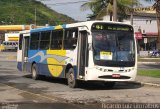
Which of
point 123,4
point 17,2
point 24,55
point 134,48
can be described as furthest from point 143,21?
point 17,2

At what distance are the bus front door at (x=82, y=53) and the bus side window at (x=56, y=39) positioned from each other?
234cm

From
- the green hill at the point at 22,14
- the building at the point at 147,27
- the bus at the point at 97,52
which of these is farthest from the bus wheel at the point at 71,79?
the green hill at the point at 22,14

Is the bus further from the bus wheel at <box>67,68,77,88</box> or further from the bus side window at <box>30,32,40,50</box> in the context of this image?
the bus side window at <box>30,32,40,50</box>

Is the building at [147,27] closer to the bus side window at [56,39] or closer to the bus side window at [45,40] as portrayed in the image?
the bus side window at [45,40]

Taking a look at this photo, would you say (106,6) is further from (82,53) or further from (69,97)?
(69,97)

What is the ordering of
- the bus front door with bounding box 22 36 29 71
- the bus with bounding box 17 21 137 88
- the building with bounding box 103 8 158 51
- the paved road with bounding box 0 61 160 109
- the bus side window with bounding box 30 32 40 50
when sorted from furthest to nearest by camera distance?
the building with bounding box 103 8 158 51, the bus front door with bounding box 22 36 29 71, the bus side window with bounding box 30 32 40 50, the bus with bounding box 17 21 137 88, the paved road with bounding box 0 61 160 109

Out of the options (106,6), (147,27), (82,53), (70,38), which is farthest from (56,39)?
(147,27)

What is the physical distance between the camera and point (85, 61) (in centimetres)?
1967

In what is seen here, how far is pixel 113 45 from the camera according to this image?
19.6 m

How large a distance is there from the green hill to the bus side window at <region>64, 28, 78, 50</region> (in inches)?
4934

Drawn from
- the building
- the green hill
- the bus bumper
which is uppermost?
the green hill

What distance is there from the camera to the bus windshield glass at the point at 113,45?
763 inches

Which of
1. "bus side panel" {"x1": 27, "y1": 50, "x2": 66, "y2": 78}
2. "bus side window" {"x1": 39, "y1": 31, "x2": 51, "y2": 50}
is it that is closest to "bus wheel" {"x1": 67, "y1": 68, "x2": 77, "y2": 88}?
"bus side panel" {"x1": 27, "y1": 50, "x2": 66, "y2": 78}

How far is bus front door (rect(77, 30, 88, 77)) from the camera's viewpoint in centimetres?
1972
